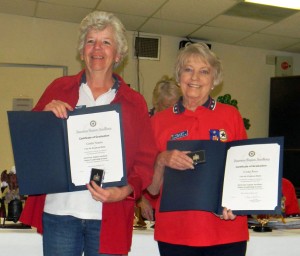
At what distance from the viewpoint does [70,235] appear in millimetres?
1754

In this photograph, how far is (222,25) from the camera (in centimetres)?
582

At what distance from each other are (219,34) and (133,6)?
5.14 ft

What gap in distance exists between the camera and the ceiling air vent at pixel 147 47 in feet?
20.3

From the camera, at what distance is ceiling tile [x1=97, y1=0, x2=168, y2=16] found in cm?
502

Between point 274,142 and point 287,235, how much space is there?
84 cm

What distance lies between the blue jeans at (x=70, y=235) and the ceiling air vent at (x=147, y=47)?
463 centimetres

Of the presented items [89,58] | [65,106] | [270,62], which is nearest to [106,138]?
[65,106]

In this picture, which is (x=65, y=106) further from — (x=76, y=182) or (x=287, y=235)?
(x=287, y=235)

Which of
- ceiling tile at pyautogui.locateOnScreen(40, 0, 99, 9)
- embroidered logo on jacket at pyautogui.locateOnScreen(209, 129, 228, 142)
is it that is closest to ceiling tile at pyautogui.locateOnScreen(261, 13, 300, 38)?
ceiling tile at pyautogui.locateOnScreen(40, 0, 99, 9)

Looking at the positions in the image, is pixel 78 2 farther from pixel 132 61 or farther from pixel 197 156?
pixel 197 156

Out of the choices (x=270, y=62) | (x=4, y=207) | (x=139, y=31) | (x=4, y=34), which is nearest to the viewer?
(x=4, y=207)

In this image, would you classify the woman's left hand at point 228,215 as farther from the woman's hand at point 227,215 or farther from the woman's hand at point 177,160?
the woman's hand at point 177,160

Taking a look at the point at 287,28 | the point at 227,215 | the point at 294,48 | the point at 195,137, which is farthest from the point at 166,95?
the point at 294,48

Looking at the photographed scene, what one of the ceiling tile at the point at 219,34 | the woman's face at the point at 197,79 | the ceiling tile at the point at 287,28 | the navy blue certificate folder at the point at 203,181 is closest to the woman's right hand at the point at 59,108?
the navy blue certificate folder at the point at 203,181
